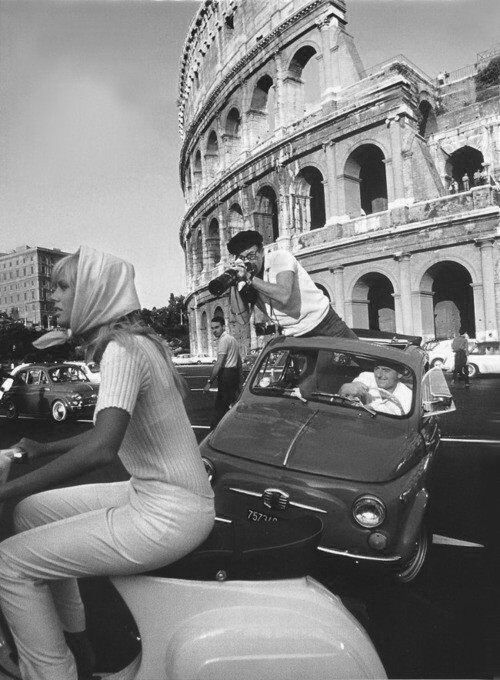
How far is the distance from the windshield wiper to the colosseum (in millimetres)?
18256

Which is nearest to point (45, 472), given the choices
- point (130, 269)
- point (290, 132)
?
point (130, 269)

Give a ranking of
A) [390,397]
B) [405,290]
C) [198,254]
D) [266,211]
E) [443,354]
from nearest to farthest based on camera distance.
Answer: [390,397]
[443,354]
[405,290]
[266,211]
[198,254]

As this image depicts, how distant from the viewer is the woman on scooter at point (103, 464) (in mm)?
1479

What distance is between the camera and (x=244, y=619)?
1422 millimetres

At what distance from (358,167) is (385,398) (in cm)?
2179

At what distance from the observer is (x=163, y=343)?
66.8 inches

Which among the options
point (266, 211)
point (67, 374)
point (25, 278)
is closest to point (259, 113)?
point (266, 211)

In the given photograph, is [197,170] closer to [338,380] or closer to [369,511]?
[338,380]

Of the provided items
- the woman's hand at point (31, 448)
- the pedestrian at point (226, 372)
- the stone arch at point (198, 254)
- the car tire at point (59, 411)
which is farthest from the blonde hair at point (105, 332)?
the stone arch at point (198, 254)

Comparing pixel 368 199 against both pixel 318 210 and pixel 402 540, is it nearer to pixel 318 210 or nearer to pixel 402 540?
pixel 318 210

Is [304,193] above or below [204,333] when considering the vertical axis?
above

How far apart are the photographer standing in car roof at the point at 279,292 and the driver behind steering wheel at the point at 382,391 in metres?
0.66

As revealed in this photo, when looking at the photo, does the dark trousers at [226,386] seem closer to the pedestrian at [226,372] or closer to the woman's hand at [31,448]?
the pedestrian at [226,372]

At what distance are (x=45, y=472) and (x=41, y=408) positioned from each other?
11265 mm
